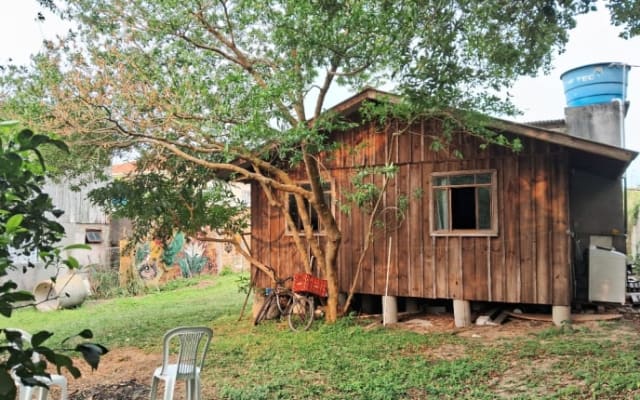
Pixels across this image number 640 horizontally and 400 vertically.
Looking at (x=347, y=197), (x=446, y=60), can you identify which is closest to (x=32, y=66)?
(x=347, y=197)

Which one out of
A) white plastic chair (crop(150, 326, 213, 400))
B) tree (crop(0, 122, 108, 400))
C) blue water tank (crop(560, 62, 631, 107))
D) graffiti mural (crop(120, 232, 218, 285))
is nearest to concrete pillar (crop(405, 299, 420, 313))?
white plastic chair (crop(150, 326, 213, 400))

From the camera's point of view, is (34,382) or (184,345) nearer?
(34,382)

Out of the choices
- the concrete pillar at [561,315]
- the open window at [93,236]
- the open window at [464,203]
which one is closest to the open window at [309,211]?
the open window at [464,203]

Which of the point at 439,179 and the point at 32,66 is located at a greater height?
the point at 32,66

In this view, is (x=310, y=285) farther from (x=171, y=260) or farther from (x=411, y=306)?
(x=171, y=260)

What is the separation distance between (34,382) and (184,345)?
3359mm

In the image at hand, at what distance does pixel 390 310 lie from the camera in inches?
338

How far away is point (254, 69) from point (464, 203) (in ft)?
13.6

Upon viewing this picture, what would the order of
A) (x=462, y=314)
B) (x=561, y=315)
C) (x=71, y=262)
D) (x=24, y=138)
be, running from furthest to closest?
(x=462, y=314), (x=561, y=315), (x=71, y=262), (x=24, y=138)

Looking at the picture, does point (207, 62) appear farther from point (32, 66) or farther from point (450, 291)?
point (450, 291)

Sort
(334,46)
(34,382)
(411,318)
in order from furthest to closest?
(411,318), (334,46), (34,382)

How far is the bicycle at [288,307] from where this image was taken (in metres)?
8.60

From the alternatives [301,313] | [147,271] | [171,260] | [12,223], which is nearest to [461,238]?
[301,313]

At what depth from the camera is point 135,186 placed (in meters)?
9.39
